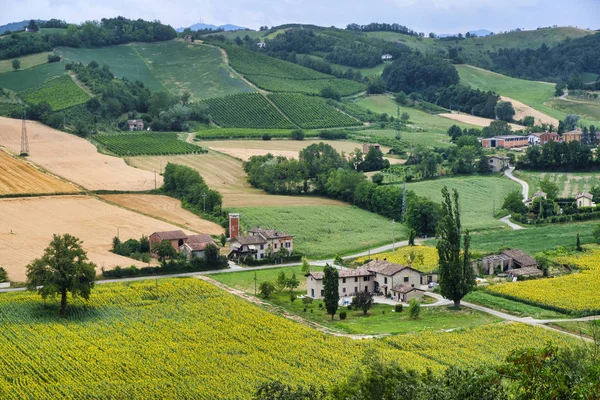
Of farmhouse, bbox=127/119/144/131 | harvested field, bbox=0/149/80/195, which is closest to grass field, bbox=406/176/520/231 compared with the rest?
harvested field, bbox=0/149/80/195

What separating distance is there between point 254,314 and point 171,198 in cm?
3301

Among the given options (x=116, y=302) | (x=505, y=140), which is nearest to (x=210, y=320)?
(x=116, y=302)

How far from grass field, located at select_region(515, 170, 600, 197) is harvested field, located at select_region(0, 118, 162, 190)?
33752mm

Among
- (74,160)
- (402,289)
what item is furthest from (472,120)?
(402,289)

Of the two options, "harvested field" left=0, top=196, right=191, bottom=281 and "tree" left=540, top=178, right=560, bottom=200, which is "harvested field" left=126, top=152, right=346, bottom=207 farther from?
"tree" left=540, top=178, right=560, bottom=200

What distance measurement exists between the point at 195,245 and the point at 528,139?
2475 inches

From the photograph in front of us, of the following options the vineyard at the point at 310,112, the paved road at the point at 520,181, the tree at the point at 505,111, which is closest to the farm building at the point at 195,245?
the paved road at the point at 520,181

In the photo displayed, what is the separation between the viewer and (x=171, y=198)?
79.1m

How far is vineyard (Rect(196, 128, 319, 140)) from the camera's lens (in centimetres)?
10994

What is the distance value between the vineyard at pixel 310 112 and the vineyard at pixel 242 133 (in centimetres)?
570

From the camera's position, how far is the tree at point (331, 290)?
157ft

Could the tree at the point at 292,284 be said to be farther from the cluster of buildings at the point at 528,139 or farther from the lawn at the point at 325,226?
the cluster of buildings at the point at 528,139

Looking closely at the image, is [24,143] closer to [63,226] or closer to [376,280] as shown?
[63,226]

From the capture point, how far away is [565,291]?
5147cm
